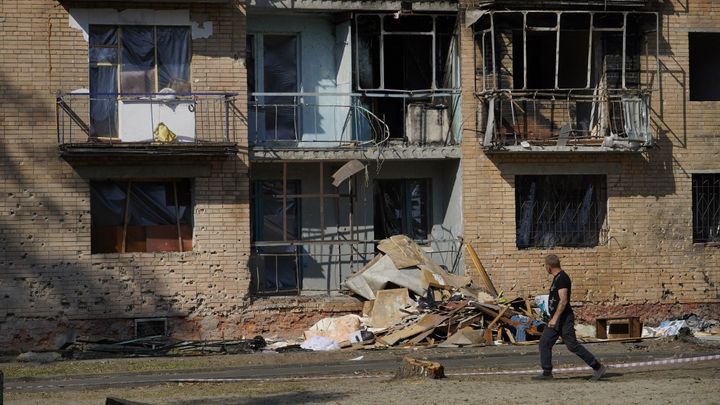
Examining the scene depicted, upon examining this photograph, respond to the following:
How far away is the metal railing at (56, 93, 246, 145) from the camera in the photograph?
2236cm

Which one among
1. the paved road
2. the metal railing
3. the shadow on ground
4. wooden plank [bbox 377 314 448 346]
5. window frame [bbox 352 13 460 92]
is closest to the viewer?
the shadow on ground

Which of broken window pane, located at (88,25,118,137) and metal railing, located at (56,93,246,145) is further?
broken window pane, located at (88,25,118,137)

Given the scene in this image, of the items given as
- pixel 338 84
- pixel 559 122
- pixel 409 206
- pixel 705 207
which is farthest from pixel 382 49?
pixel 705 207

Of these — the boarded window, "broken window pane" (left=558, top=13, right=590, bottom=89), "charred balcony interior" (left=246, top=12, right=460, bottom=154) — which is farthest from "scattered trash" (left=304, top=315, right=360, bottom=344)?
"broken window pane" (left=558, top=13, right=590, bottom=89)

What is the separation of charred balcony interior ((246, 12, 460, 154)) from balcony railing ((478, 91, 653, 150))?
3.24ft

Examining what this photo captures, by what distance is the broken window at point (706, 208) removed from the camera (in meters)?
25.0

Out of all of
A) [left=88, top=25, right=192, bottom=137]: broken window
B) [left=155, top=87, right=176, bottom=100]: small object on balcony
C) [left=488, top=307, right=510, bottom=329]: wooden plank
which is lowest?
[left=488, top=307, right=510, bottom=329]: wooden plank

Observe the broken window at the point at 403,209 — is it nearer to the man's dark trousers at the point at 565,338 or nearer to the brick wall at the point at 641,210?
the brick wall at the point at 641,210

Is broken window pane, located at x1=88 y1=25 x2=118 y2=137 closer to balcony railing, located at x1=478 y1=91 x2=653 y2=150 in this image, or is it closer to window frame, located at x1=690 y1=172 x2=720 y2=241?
balcony railing, located at x1=478 y1=91 x2=653 y2=150

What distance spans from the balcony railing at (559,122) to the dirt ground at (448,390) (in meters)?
5.96

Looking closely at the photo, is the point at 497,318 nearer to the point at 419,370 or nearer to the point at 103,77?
the point at 419,370

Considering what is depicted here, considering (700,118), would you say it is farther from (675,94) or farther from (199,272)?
(199,272)

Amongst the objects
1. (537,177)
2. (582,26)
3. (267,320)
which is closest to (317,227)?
(267,320)

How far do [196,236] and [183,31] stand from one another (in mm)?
3953
